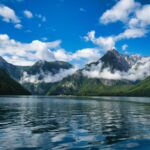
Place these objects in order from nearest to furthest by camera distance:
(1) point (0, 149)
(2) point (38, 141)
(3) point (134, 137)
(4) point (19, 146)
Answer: (1) point (0, 149)
(4) point (19, 146)
(2) point (38, 141)
(3) point (134, 137)

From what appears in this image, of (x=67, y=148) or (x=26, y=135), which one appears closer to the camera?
(x=67, y=148)

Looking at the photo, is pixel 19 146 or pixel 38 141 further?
pixel 38 141

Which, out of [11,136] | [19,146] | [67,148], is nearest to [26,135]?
[11,136]

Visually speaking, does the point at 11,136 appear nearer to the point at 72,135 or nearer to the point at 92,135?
the point at 72,135

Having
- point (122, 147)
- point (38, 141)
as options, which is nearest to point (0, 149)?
point (38, 141)

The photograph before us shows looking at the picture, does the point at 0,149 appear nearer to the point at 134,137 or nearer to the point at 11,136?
the point at 11,136

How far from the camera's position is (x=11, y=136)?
1656 inches

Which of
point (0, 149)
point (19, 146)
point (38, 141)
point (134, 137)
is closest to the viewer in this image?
point (0, 149)

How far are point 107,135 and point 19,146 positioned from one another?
15016 mm

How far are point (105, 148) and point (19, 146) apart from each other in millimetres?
10511

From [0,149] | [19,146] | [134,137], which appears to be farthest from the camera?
[134,137]

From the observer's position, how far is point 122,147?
3375cm

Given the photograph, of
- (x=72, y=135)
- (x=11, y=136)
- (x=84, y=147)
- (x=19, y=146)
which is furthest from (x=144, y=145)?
(x=11, y=136)

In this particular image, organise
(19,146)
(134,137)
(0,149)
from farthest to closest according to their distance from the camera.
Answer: (134,137) < (19,146) < (0,149)
